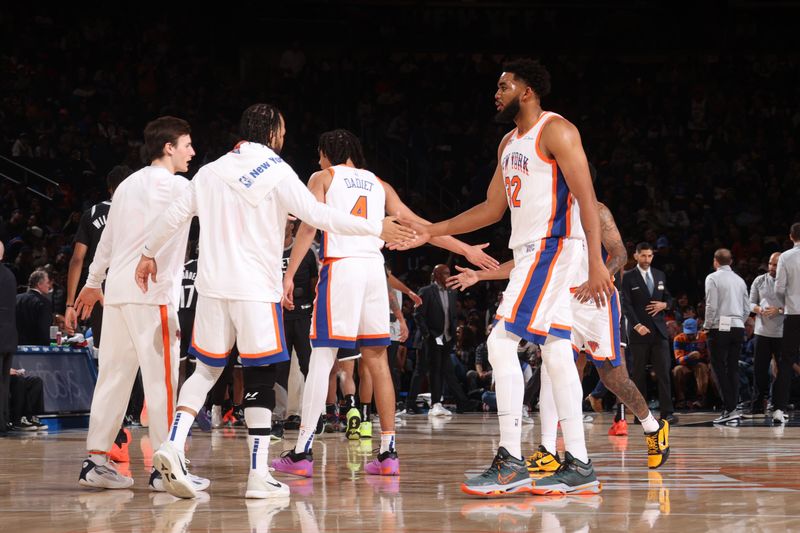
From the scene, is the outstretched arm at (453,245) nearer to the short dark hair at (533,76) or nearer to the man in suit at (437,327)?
the short dark hair at (533,76)

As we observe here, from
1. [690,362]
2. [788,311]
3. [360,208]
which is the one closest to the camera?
[360,208]

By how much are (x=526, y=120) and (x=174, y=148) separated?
1.95 meters

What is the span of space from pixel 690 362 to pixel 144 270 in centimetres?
1106

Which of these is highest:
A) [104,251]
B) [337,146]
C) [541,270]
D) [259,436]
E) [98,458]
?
[337,146]

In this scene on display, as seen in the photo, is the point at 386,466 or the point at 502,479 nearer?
the point at 502,479

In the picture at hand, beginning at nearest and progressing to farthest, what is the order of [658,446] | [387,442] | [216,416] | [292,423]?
[387,442]
[658,446]
[292,423]
[216,416]

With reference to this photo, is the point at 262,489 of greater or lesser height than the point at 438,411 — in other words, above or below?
above

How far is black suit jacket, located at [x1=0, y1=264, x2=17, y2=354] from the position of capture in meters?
10.2

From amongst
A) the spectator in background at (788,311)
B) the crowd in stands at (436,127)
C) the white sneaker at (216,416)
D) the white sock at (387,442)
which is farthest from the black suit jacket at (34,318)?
the spectator in background at (788,311)

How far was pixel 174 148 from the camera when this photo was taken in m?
5.80

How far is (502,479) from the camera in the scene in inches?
194

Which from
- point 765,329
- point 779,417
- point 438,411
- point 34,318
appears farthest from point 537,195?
point 438,411

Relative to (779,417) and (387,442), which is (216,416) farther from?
(779,417)

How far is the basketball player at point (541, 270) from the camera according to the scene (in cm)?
501
